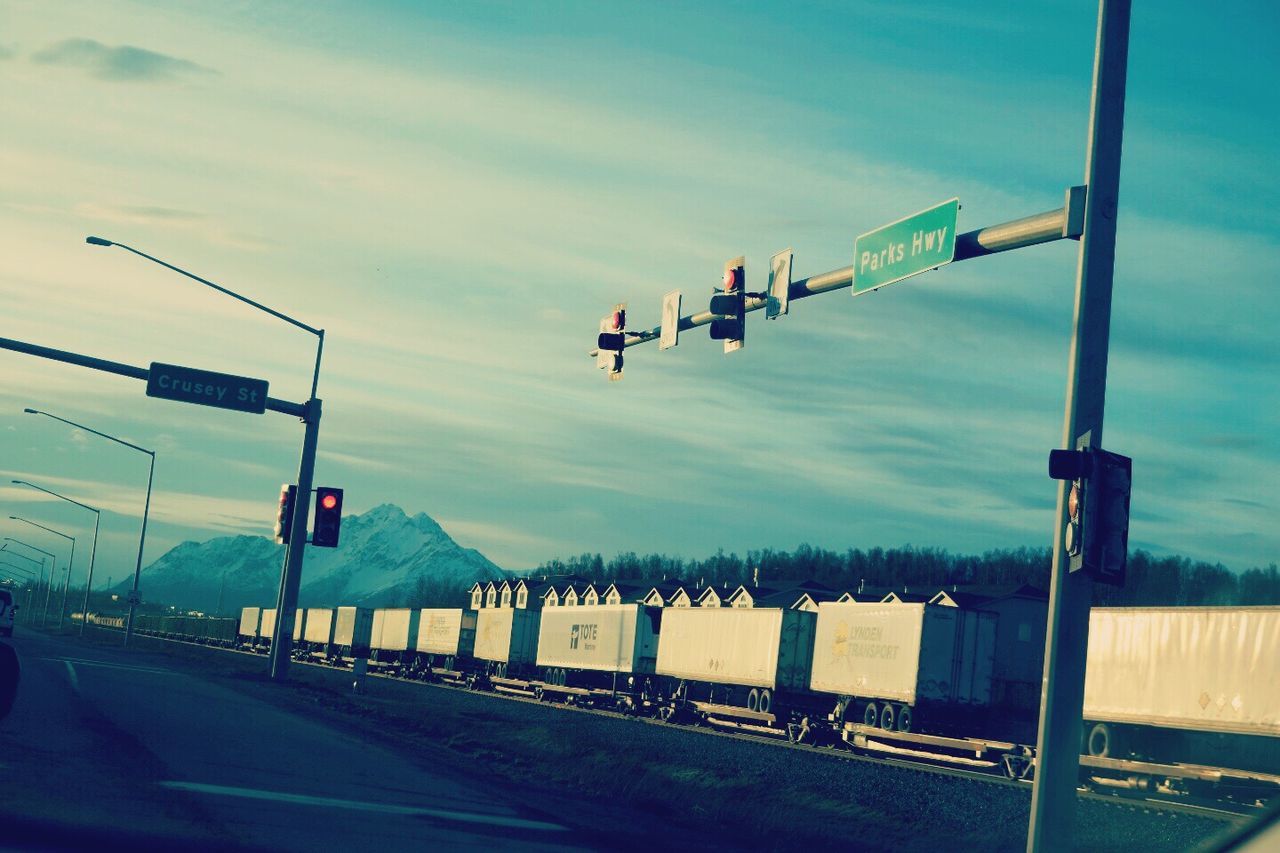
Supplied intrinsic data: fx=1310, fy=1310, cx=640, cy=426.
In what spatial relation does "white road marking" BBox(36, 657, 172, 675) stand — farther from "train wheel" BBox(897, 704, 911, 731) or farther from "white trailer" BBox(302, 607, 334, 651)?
"white trailer" BBox(302, 607, 334, 651)

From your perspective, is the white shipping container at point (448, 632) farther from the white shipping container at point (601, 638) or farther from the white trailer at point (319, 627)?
the white trailer at point (319, 627)

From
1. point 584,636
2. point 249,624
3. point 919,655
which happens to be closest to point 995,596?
point 919,655

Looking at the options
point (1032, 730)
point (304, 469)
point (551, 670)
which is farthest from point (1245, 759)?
point (551, 670)

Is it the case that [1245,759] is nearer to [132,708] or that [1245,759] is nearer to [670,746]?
[670,746]

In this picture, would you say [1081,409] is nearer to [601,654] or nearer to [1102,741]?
[1102,741]

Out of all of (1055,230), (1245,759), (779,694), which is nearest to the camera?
(1055,230)

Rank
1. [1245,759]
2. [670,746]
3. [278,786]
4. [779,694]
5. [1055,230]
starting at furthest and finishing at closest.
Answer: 1. [779,694]
2. [670,746]
3. [1245,759]
4. [278,786]
5. [1055,230]

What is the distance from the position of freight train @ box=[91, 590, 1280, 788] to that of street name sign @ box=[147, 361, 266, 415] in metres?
17.5

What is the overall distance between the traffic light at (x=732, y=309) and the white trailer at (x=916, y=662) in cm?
2081

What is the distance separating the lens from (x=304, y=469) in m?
33.6

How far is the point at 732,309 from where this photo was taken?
15.7 metres

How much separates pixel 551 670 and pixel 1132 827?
4534cm

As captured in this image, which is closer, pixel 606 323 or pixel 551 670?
pixel 606 323

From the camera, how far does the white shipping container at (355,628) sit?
89.4 metres
